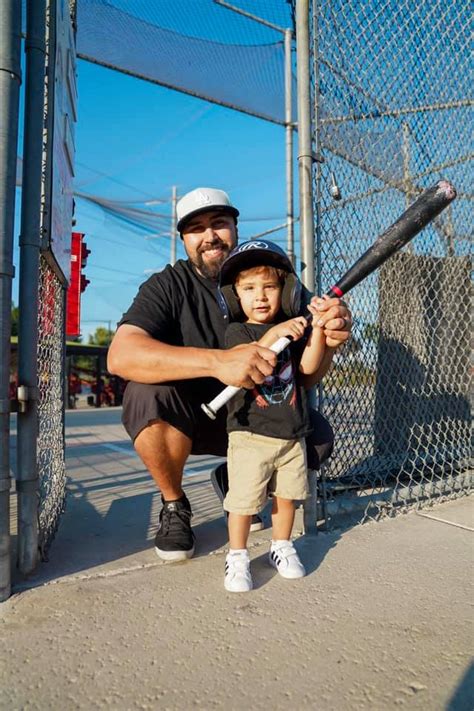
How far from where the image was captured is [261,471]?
1.87m

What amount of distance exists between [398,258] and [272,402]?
62.1 inches

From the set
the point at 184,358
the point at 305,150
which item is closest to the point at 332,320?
the point at 184,358

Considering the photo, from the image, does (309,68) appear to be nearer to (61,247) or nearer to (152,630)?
(61,247)

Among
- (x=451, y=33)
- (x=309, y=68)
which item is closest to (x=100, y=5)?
(x=451, y=33)

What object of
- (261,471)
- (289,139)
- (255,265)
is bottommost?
(261,471)

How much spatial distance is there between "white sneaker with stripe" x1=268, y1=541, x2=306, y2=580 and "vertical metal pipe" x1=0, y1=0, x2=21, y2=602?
92cm

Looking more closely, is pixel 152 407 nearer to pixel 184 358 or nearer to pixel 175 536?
pixel 184 358

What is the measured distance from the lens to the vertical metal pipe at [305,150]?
86.8 inches

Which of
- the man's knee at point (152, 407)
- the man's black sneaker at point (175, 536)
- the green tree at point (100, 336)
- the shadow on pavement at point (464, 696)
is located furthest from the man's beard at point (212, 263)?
the green tree at point (100, 336)

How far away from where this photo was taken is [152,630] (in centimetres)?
145

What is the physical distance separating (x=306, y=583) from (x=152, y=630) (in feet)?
1.87

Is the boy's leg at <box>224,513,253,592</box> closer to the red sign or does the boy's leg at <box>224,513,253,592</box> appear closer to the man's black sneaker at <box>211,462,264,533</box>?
the man's black sneaker at <box>211,462,264,533</box>

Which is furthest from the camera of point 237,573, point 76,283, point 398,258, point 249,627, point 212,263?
point 76,283

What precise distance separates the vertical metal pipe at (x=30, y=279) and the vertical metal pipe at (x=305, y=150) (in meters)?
1.06
